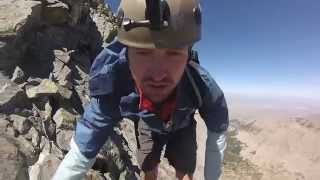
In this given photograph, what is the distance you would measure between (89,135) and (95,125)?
9 cm

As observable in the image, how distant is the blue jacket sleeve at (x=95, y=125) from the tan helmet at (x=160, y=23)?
60 centimetres

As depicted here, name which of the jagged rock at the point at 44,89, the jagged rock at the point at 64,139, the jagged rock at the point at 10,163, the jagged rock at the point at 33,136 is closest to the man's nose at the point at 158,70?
the jagged rock at the point at 10,163

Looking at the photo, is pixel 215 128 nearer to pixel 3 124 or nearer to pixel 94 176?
pixel 94 176

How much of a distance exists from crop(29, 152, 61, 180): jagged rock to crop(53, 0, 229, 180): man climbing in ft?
15.5

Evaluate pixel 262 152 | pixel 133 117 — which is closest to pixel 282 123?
pixel 262 152

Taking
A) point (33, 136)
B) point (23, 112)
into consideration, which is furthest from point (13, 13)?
point (33, 136)

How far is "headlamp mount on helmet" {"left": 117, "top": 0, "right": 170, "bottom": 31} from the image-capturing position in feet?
7.84

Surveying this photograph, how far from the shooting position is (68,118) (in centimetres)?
1108

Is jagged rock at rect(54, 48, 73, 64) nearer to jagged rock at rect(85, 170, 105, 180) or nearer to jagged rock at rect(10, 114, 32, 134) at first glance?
jagged rock at rect(10, 114, 32, 134)

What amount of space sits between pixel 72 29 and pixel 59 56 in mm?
2793

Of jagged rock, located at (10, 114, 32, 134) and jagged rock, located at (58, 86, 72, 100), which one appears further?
jagged rock, located at (58, 86, 72, 100)

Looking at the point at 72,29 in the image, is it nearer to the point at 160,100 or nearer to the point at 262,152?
the point at 160,100

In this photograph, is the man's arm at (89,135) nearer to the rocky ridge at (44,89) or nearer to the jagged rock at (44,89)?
the rocky ridge at (44,89)

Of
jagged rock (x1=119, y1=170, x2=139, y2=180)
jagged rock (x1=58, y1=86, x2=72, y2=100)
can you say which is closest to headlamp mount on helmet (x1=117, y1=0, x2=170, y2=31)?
jagged rock (x1=119, y1=170, x2=139, y2=180)
